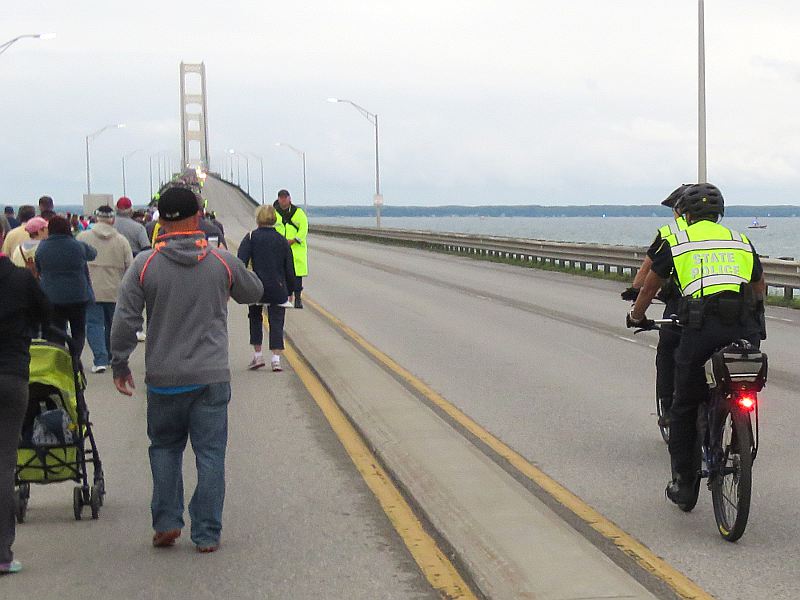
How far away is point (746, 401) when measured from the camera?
6.68 m

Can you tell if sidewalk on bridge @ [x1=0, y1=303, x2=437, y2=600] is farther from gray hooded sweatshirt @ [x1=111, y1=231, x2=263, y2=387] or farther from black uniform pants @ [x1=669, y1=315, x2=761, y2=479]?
black uniform pants @ [x1=669, y1=315, x2=761, y2=479]

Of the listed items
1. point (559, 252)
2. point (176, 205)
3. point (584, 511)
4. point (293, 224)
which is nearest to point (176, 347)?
point (176, 205)

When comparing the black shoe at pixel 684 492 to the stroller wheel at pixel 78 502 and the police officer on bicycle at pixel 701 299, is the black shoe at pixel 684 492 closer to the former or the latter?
the police officer on bicycle at pixel 701 299

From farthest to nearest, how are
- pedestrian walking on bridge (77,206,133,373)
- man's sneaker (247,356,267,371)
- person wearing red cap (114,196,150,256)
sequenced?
person wearing red cap (114,196,150,256)
pedestrian walking on bridge (77,206,133,373)
man's sneaker (247,356,267,371)

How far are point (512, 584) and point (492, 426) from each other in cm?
468

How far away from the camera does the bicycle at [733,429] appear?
6.52 m

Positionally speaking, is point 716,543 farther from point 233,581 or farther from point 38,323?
point 38,323

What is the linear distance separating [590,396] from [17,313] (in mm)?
6955

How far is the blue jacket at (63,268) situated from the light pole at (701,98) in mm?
21257

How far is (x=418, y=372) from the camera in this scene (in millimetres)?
14016

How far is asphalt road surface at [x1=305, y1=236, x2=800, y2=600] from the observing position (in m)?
6.69

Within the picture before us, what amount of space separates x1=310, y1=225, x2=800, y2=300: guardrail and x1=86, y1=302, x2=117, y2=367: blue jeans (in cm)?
1380

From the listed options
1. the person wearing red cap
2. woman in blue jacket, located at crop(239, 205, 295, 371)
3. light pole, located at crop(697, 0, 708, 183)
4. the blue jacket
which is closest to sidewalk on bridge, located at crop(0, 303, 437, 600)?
the blue jacket

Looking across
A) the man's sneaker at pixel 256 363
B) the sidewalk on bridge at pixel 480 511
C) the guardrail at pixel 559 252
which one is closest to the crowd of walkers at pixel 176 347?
the sidewalk on bridge at pixel 480 511
